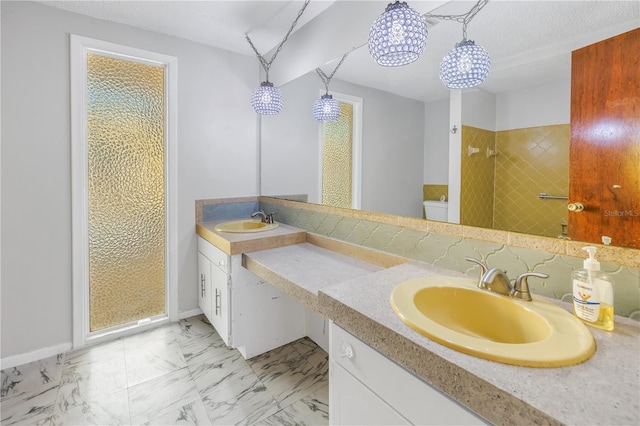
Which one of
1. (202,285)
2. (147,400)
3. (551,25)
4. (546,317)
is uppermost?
(551,25)

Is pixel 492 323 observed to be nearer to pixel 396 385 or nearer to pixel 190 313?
pixel 396 385

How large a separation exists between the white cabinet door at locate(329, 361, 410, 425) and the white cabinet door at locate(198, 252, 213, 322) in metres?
1.46

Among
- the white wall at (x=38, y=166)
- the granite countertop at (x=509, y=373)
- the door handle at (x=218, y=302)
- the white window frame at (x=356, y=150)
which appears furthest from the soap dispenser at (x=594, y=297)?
the white wall at (x=38, y=166)

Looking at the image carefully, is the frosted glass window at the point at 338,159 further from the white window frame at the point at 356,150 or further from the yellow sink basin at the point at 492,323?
the yellow sink basin at the point at 492,323

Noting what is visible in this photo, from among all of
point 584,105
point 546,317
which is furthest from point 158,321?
point 584,105

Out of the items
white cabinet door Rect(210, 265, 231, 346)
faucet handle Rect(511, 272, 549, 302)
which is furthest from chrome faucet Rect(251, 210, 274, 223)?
faucet handle Rect(511, 272, 549, 302)

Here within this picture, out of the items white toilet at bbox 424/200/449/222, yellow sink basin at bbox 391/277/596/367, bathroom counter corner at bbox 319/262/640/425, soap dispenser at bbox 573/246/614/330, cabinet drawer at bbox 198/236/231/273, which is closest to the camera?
bathroom counter corner at bbox 319/262/640/425

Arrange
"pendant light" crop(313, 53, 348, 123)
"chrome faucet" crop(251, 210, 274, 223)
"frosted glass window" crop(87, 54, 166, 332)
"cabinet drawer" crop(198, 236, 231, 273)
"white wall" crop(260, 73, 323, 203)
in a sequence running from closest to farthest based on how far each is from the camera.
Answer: "cabinet drawer" crop(198, 236, 231, 273)
"pendant light" crop(313, 53, 348, 123)
"frosted glass window" crop(87, 54, 166, 332)
"white wall" crop(260, 73, 323, 203)
"chrome faucet" crop(251, 210, 274, 223)

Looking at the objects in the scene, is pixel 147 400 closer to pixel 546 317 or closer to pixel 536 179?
pixel 546 317

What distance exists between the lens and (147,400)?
1.60 m

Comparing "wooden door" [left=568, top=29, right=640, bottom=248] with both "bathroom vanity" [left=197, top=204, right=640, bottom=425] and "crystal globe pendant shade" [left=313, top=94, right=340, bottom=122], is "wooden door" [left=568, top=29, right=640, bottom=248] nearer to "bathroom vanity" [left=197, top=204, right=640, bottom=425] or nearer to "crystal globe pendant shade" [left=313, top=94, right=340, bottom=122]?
"bathroom vanity" [left=197, top=204, right=640, bottom=425]

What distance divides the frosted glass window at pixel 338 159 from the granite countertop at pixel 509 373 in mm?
949

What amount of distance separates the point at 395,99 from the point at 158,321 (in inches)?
95.0

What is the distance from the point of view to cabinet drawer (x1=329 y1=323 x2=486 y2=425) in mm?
649
